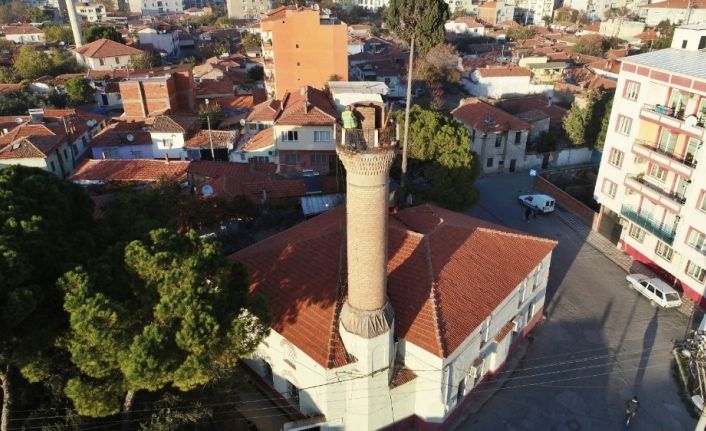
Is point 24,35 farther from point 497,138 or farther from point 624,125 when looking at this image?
point 624,125

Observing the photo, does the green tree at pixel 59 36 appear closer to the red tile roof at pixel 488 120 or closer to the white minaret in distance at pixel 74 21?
the white minaret in distance at pixel 74 21

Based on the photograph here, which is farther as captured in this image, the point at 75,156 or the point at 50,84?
the point at 50,84

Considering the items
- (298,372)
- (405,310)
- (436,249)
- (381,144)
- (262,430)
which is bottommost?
(262,430)

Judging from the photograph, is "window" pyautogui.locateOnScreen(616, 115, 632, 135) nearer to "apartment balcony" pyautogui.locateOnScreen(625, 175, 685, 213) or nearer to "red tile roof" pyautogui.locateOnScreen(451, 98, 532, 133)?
"apartment balcony" pyautogui.locateOnScreen(625, 175, 685, 213)

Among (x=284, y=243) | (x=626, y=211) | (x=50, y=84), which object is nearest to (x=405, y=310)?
(x=284, y=243)

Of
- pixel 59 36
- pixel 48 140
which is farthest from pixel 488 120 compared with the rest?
pixel 59 36

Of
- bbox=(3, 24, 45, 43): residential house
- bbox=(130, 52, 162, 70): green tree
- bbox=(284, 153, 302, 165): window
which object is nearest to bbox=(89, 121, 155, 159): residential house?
bbox=(284, 153, 302, 165): window

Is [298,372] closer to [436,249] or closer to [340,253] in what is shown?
[340,253]
